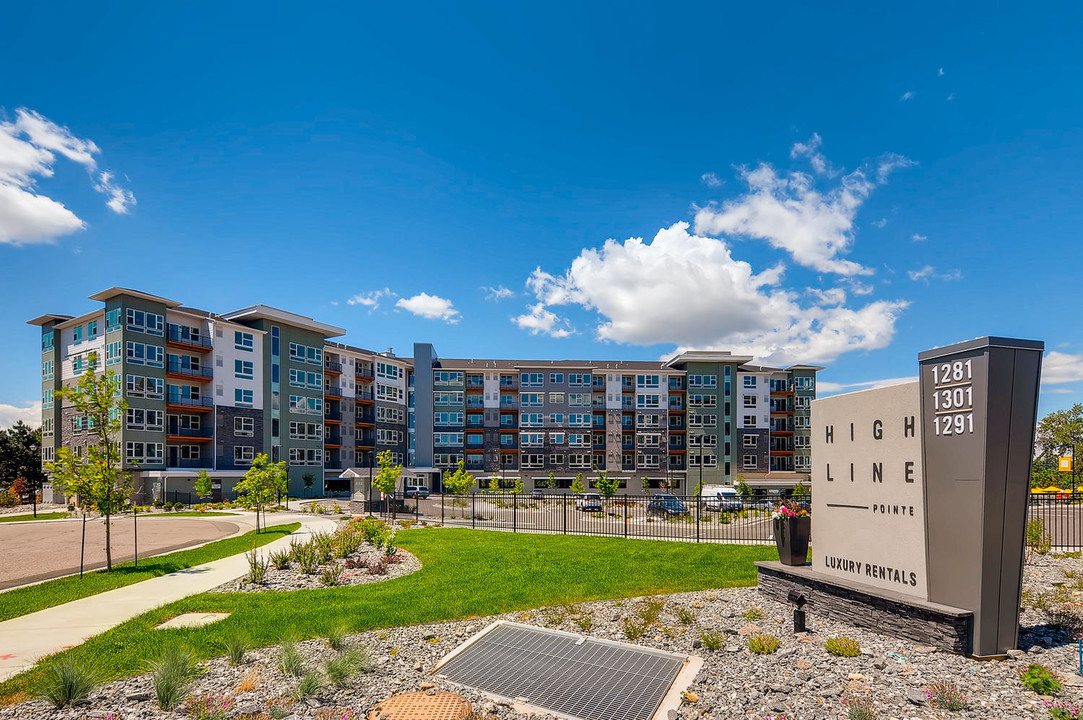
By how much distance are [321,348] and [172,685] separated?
187 feet

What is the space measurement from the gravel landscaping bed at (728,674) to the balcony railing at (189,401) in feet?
156

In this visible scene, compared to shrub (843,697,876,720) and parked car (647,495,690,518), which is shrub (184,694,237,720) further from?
parked car (647,495,690,518)

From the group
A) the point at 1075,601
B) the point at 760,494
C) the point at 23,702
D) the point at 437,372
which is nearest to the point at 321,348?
the point at 437,372

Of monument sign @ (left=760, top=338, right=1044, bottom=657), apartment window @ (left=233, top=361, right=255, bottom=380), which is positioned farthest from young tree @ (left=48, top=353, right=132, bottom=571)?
apartment window @ (left=233, top=361, right=255, bottom=380)

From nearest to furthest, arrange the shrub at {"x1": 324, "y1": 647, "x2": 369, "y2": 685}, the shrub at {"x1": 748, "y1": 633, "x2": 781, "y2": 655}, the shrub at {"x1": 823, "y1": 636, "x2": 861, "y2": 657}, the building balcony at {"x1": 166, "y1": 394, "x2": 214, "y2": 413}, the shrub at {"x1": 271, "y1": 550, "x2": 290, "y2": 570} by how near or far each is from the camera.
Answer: the shrub at {"x1": 324, "y1": 647, "x2": 369, "y2": 685}
the shrub at {"x1": 823, "y1": 636, "x2": 861, "y2": 657}
the shrub at {"x1": 748, "y1": 633, "x2": 781, "y2": 655}
the shrub at {"x1": 271, "y1": 550, "x2": 290, "y2": 570}
the building balcony at {"x1": 166, "y1": 394, "x2": 214, "y2": 413}

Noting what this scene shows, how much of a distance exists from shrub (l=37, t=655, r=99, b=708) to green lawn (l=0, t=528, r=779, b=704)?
0.72m

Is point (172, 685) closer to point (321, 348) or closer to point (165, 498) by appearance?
point (165, 498)

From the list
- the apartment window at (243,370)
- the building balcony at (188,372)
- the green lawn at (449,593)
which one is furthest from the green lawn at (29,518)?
the green lawn at (449,593)

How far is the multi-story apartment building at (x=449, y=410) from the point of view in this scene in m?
50.2

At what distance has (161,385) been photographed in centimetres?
4669

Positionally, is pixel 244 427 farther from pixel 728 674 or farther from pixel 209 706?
pixel 728 674

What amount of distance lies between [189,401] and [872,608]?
177ft

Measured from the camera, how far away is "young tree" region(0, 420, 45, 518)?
55000mm

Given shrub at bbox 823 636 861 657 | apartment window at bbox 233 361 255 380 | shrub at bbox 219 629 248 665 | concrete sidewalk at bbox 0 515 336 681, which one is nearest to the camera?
shrub at bbox 219 629 248 665
